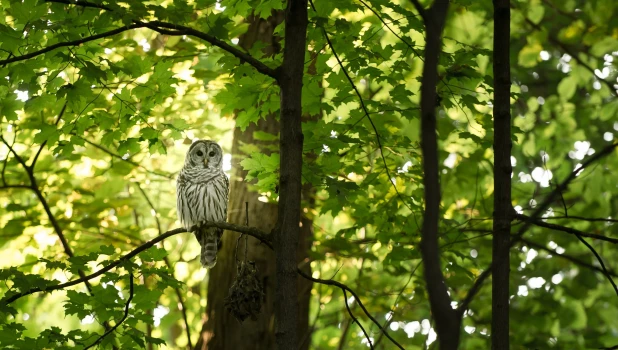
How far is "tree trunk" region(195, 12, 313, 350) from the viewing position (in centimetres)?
557

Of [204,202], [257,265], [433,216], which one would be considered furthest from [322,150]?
[433,216]

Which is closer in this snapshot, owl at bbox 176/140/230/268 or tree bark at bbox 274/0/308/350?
tree bark at bbox 274/0/308/350

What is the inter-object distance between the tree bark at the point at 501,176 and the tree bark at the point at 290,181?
2.38 ft

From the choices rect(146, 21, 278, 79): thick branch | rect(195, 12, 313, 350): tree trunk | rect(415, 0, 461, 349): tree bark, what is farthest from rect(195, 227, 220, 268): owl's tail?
rect(415, 0, 461, 349): tree bark

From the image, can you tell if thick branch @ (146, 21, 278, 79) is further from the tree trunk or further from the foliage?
the tree trunk

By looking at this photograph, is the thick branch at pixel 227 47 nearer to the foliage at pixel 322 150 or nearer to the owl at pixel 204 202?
the foliage at pixel 322 150

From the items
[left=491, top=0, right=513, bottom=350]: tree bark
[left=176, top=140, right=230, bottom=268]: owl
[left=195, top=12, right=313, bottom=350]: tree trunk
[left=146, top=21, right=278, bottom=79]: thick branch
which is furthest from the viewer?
[left=195, top=12, right=313, bottom=350]: tree trunk

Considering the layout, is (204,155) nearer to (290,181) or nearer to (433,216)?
(290,181)

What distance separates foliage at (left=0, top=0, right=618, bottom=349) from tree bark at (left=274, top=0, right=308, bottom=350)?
0.50 metres

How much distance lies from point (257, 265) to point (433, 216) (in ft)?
14.9

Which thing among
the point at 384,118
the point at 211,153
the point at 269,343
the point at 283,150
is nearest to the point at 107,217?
the point at 211,153

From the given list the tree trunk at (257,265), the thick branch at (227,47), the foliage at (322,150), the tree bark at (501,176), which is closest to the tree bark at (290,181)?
the thick branch at (227,47)

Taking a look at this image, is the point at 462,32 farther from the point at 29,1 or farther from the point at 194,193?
the point at 29,1

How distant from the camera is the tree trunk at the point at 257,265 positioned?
219 inches
